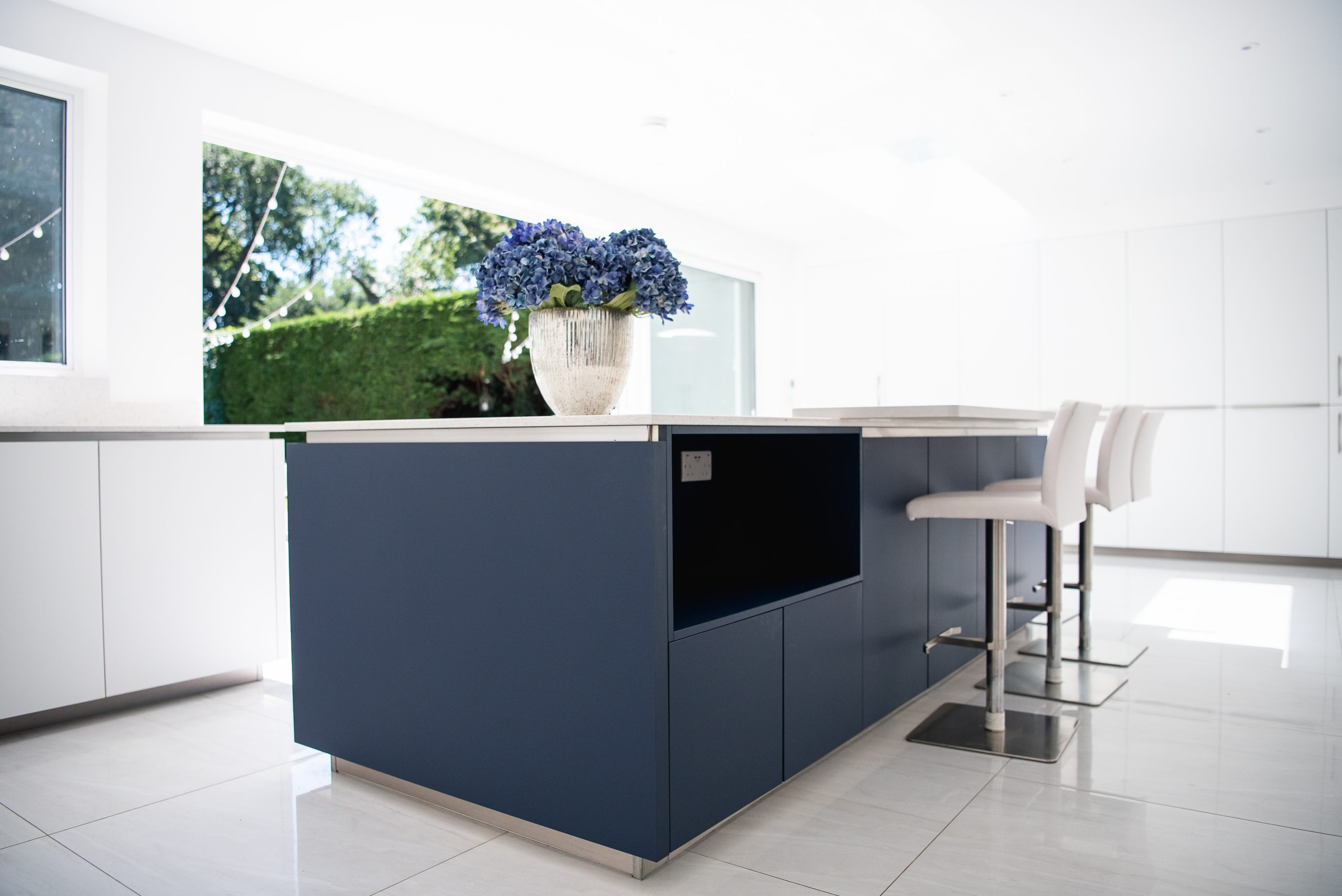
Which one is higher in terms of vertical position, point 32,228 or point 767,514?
point 32,228

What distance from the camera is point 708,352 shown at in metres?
7.80

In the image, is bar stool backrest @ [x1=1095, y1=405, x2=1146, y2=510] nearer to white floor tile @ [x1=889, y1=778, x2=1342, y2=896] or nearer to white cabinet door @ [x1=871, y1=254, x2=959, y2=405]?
white floor tile @ [x1=889, y1=778, x2=1342, y2=896]

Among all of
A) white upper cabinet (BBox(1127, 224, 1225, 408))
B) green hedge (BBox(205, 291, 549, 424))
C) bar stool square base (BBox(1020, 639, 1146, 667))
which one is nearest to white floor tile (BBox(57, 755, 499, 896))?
bar stool square base (BBox(1020, 639, 1146, 667))

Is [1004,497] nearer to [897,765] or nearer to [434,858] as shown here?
[897,765]

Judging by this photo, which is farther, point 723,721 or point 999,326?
point 999,326

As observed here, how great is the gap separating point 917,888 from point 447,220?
971 cm

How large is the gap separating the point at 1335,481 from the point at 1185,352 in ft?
4.17

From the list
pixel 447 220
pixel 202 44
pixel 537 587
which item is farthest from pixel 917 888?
pixel 447 220

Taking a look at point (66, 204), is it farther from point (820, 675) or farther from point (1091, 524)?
point (1091, 524)

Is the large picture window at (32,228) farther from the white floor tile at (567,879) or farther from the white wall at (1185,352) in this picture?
the white wall at (1185,352)

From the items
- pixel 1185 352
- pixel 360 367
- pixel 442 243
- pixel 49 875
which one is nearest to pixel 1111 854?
pixel 49 875

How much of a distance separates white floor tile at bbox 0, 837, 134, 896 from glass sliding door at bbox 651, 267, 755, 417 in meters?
5.30

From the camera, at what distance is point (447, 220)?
10281 millimetres

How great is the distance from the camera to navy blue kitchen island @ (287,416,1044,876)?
171cm
